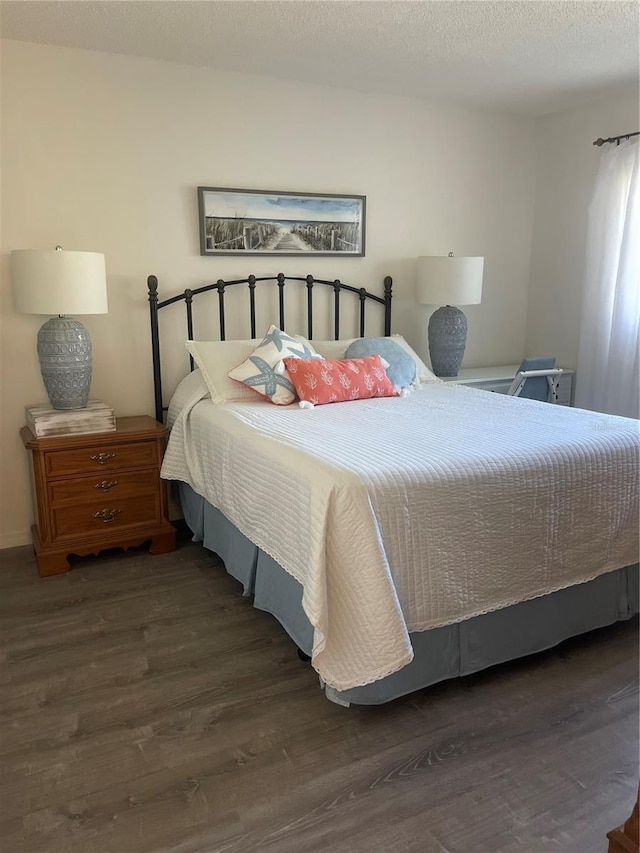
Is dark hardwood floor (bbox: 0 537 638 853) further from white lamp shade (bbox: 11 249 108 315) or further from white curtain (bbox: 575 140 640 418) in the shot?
white curtain (bbox: 575 140 640 418)

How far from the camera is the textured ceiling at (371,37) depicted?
2.56m

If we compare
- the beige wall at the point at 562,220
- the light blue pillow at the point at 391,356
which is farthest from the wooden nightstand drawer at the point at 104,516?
the beige wall at the point at 562,220

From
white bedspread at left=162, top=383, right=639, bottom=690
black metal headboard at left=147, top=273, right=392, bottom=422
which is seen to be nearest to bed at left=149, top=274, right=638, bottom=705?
white bedspread at left=162, top=383, right=639, bottom=690

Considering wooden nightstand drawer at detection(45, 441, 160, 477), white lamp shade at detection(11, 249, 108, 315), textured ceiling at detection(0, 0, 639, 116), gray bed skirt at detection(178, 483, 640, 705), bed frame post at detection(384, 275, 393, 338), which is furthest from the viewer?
bed frame post at detection(384, 275, 393, 338)

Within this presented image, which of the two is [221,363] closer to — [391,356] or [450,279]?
[391,356]

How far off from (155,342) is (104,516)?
922 mm

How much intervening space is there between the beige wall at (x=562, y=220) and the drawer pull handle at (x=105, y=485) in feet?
9.94

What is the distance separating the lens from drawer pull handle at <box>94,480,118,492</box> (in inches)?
116

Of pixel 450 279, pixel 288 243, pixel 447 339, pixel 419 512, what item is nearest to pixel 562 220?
pixel 450 279

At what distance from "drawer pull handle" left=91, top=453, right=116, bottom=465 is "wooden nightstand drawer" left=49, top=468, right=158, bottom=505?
5 centimetres

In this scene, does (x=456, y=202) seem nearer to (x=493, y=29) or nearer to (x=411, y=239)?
(x=411, y=239)

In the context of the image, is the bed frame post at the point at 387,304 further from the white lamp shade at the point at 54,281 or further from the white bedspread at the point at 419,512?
the white lamp shade at the point at 54,281

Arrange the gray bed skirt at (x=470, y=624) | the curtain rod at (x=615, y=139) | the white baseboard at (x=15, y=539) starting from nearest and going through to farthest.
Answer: the gray bed skirt at (x=470, y=624) < the white baseboard at (x=15, y=539) < the curtain rod at (x=615, y=139)

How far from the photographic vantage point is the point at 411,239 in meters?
4.03
